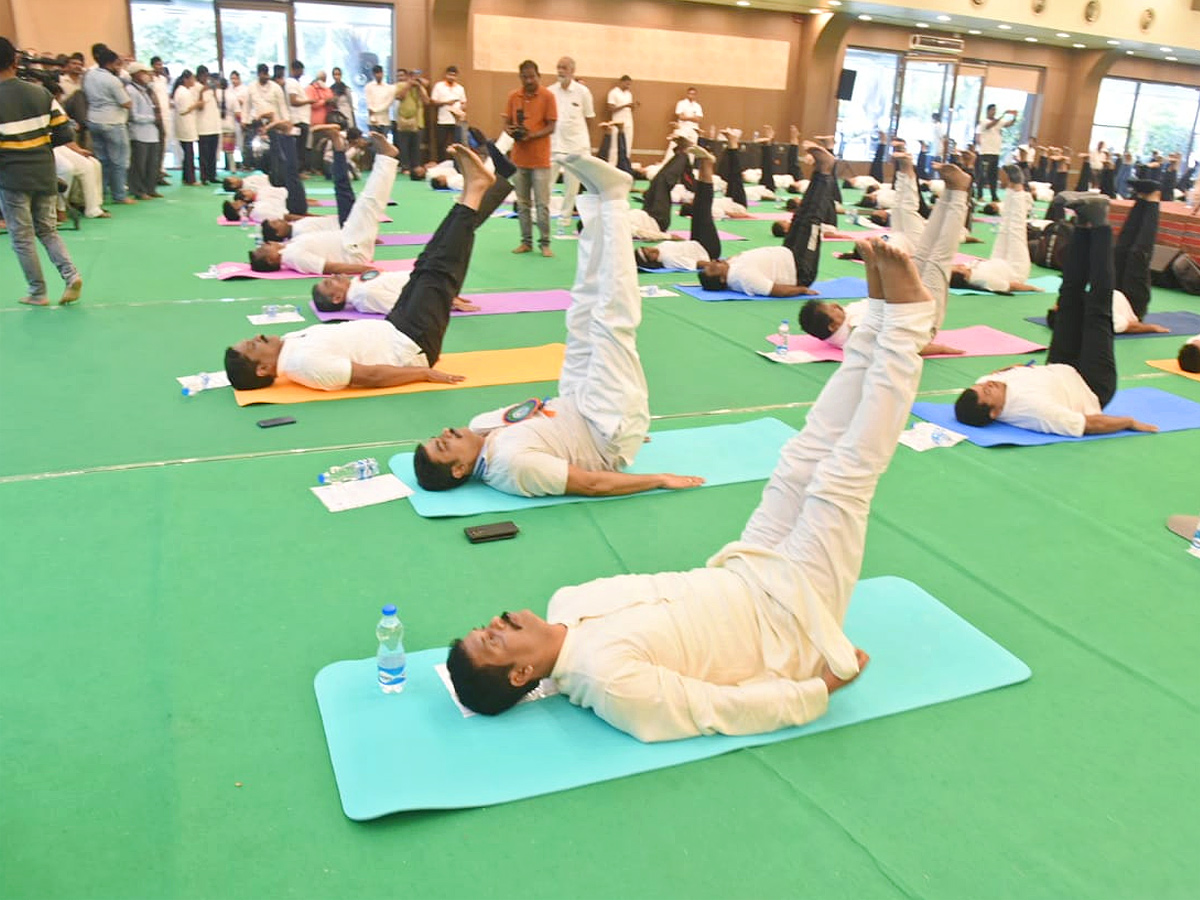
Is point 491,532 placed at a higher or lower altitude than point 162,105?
lower

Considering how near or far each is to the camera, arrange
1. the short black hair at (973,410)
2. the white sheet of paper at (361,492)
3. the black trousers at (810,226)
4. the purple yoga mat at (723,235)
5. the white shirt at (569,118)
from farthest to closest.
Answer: the purple yoga mat at (723,235) < the white shirt at (569,118) < the black trousers at (810,226) < the short black hair at (973,410) < the white sheet of paper at (361,492)

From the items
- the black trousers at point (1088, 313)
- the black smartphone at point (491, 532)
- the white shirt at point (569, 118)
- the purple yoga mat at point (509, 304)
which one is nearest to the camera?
the black smartphone at point (491, 532)

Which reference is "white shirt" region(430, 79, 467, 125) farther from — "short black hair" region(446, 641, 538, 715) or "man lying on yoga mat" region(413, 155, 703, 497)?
"short black hair" region(446, 641, 538, 715)

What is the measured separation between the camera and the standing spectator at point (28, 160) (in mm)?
5824

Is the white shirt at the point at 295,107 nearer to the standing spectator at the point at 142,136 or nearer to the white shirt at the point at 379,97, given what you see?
the white shirt at the point at 379,97

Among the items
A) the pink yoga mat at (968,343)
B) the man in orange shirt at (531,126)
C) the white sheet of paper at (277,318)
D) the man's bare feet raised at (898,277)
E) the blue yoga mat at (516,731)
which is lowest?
the blue yoga mat at (516,731)

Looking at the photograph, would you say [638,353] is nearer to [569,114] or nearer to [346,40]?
[569,114]

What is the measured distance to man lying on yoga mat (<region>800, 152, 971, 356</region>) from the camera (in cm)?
510

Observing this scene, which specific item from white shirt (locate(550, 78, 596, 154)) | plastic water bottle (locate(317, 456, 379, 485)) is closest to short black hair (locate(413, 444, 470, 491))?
plastic water bottle (locate(317, 456, 379, 485))

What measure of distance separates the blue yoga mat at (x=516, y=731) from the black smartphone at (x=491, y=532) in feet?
2.44

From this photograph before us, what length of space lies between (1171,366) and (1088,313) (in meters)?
2.07

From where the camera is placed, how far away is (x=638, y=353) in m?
5.39

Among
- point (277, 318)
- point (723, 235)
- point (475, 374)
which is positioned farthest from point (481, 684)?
point (723, 235)

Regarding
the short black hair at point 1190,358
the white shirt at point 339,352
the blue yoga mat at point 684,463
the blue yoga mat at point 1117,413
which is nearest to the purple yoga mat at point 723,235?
the short black hair at point 1190,358
